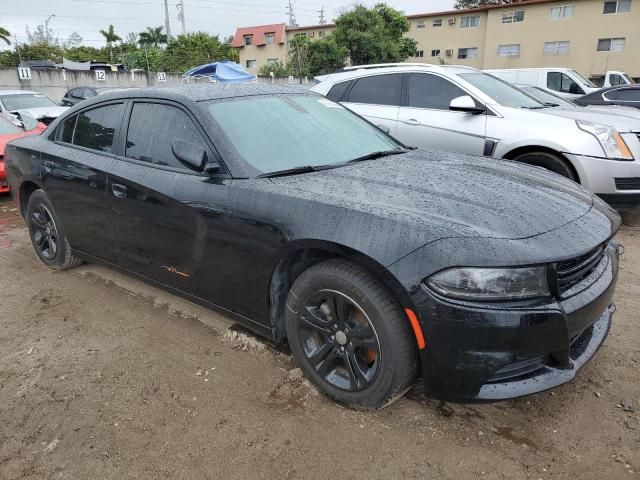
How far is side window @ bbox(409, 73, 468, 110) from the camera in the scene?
5727mm

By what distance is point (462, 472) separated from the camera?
2.07 meters

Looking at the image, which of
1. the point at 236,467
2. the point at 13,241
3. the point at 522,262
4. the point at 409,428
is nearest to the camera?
the point at 522,262

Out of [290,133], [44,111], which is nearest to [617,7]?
[44,111]

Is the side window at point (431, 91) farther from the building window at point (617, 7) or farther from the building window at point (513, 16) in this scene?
the building window at point (513, 16)

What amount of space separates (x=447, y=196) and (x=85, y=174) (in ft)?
8.57

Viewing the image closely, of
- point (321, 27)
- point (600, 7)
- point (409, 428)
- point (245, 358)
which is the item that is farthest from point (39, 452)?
point (321, 27)

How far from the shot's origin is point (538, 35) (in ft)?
114

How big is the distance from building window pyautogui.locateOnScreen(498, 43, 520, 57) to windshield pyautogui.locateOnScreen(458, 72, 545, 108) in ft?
112

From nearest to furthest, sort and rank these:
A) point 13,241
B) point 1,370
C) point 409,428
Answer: point 409,428 → point 1,370 → point 13,241

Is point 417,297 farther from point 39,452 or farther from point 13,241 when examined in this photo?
point 13,241

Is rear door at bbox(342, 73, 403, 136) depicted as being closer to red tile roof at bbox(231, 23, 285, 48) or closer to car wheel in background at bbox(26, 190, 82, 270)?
car wheel in background at bbox(26, 190, 82, 270)

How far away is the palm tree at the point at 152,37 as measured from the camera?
59.0m

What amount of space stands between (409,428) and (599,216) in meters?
1.43

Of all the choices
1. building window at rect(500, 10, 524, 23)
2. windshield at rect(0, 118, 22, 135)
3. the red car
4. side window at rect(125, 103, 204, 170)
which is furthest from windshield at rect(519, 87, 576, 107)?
building window at rect(500, 10, 524, 23)
